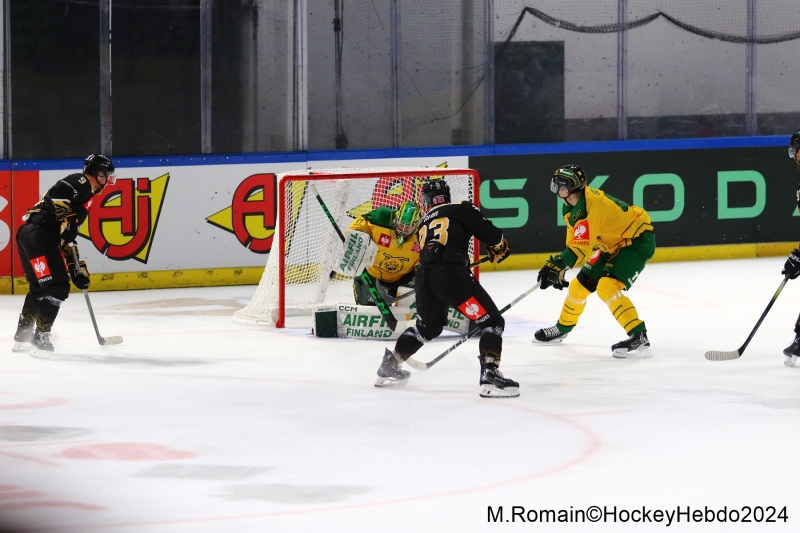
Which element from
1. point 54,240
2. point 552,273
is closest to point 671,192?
point 552,273

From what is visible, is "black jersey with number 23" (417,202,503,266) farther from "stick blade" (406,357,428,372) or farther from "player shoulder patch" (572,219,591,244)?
Answer: "player shoulder patch" (572,219,591,244)

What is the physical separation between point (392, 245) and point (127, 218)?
2.93 metres

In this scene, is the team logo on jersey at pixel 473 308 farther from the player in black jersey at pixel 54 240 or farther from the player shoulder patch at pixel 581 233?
the player in black jersey at pixel 54 240

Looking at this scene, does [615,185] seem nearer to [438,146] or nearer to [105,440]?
[438,146]

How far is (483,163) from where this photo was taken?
416 inches

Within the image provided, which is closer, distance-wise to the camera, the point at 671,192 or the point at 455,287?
the point at 455,287

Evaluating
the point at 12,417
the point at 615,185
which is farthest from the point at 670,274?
the point at 12,417

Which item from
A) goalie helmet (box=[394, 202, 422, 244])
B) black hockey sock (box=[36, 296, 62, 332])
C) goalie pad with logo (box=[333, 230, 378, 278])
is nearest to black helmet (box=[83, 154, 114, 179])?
black hockey sock (box=[36, 296, 62, 332])

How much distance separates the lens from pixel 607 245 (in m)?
6.91

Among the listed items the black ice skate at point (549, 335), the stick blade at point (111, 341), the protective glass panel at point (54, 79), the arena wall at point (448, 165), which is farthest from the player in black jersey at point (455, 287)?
the protective glass panel at point (54, 79)

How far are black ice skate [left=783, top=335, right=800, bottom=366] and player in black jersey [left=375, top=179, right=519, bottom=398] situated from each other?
1.58m

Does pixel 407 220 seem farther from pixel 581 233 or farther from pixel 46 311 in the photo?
pixel 46 311

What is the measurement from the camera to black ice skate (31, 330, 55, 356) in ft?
22.7

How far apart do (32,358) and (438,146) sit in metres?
4.70
